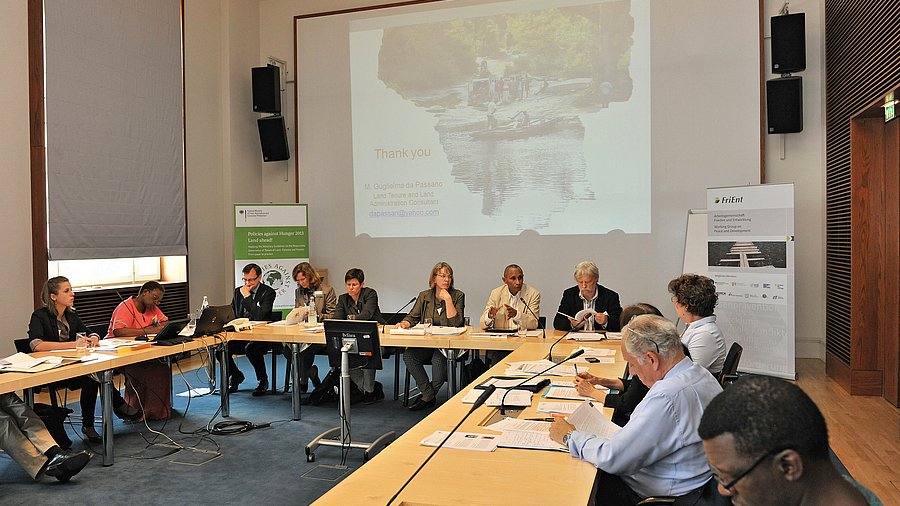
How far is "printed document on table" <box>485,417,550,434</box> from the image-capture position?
2.71 m

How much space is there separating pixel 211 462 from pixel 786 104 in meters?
6.22

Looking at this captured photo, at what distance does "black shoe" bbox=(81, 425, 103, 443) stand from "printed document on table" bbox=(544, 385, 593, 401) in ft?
11.0

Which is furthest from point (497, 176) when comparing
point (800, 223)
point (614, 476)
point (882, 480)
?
point (614, 476)

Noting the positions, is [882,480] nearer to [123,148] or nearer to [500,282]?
[500,282]

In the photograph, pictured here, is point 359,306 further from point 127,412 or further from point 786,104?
point 786,104

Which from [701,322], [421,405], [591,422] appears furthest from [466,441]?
[421,405]

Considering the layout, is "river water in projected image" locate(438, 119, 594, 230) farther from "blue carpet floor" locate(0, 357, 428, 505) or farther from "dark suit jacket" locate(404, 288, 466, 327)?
"blue carpet floor" locate(0, 357, 428, 505)

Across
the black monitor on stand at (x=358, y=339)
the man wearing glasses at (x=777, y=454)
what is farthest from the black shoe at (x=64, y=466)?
the man wearing glasses at (x=777, y=454)

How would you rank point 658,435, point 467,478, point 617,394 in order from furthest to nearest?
point 617,394, point 658,435, point 467,478

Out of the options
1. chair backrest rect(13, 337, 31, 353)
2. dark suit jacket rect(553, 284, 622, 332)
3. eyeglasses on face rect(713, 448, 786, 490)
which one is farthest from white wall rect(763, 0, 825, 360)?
eyeglasses on face rect(713, 448, 786, 490)

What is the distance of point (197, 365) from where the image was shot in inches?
317

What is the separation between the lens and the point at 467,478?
217 centimetres

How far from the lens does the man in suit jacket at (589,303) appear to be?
5590mm

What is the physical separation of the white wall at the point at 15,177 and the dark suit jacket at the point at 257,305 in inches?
72.2
